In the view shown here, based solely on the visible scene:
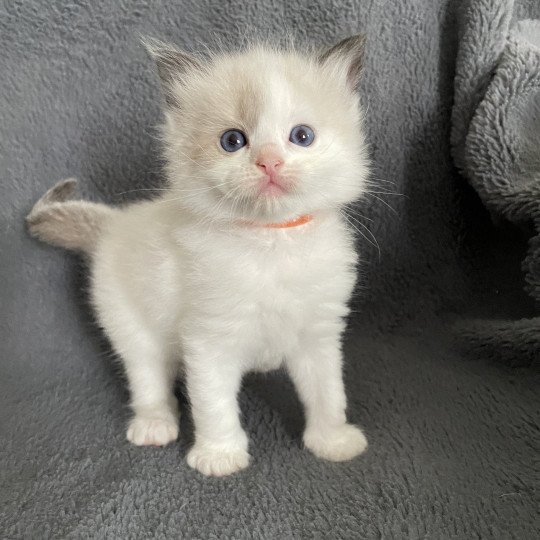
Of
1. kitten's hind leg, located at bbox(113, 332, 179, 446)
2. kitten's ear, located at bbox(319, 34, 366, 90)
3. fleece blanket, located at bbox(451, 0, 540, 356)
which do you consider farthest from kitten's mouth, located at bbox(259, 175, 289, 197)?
fleece blanket, located at bbox(451, 0, 540, 356)

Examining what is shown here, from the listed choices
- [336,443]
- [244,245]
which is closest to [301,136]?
[244,245]

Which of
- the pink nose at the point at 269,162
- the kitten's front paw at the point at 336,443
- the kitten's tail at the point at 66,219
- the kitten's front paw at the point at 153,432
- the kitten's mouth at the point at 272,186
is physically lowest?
the kitten's front paw at the point at 153,432

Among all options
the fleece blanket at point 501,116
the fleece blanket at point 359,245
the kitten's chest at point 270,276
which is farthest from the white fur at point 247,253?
the fleece blanket at point 501,116

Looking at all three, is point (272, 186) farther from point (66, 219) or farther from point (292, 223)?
point (66, 219)

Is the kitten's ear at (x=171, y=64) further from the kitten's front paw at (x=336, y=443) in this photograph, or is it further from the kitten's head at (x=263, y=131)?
the kitten's front paw at (x=336, y=443)

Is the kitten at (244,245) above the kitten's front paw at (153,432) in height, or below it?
above

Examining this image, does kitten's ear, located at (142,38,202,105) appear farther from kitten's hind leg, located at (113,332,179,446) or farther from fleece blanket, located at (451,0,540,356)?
fleece blanket, located at (451,0,540,356)

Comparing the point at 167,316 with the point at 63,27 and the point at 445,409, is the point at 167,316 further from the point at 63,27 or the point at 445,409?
the point at 63,27
